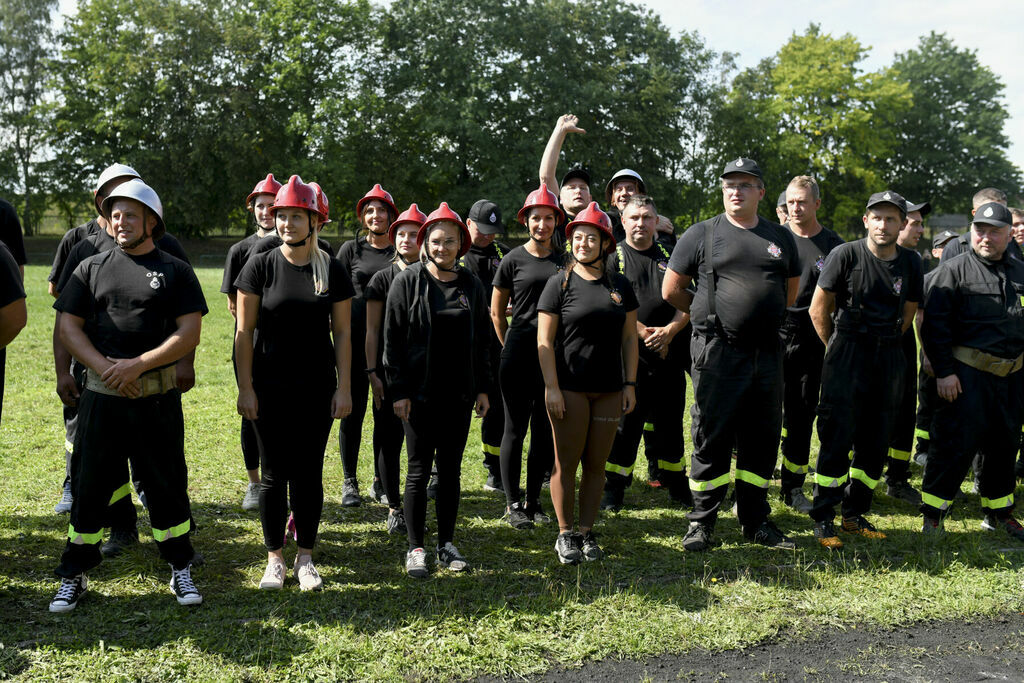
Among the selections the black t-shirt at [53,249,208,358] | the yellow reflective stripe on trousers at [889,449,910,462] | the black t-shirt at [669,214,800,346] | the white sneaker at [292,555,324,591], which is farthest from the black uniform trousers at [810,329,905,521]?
the black t-shirt at [53,249,208,358]

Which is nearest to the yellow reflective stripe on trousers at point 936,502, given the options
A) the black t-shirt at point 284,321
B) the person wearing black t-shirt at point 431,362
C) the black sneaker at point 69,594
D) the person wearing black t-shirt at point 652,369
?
the person wearing black t-shirt at point 652,369

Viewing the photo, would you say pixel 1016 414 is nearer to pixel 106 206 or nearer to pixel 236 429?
pixel 106 206

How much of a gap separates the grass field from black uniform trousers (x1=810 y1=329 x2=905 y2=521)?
42cm

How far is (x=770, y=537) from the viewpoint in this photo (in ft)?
18.8

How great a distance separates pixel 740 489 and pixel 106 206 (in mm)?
4471

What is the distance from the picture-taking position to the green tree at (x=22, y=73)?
A: 46.3 metres

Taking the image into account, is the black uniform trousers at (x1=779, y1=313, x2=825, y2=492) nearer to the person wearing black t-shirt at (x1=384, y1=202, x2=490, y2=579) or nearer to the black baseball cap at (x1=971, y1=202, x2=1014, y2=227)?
the black baseball cap at (x1=971, y1=202, x2=1014, y2=227)

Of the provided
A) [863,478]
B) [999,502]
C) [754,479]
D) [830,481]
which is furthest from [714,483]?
[999,502]

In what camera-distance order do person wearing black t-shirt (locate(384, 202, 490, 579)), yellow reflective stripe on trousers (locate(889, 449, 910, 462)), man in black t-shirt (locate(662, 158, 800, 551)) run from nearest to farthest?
person wearing black t-shirt (locate(384, 202, 490, 579)), man in black t-shirt (locate(662, 158, 800, 551)), yellow reflective stripe on trousers (locate(889, 449, 910, 462))

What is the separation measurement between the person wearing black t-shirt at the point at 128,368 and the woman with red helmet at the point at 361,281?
177cm

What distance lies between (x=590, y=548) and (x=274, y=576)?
2027 millimetres

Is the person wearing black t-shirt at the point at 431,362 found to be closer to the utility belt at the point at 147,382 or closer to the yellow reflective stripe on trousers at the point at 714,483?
the utility belt at the point at 147,382

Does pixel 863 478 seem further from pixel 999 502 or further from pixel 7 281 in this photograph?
pixel 7 281

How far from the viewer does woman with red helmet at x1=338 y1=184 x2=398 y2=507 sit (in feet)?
20.7
